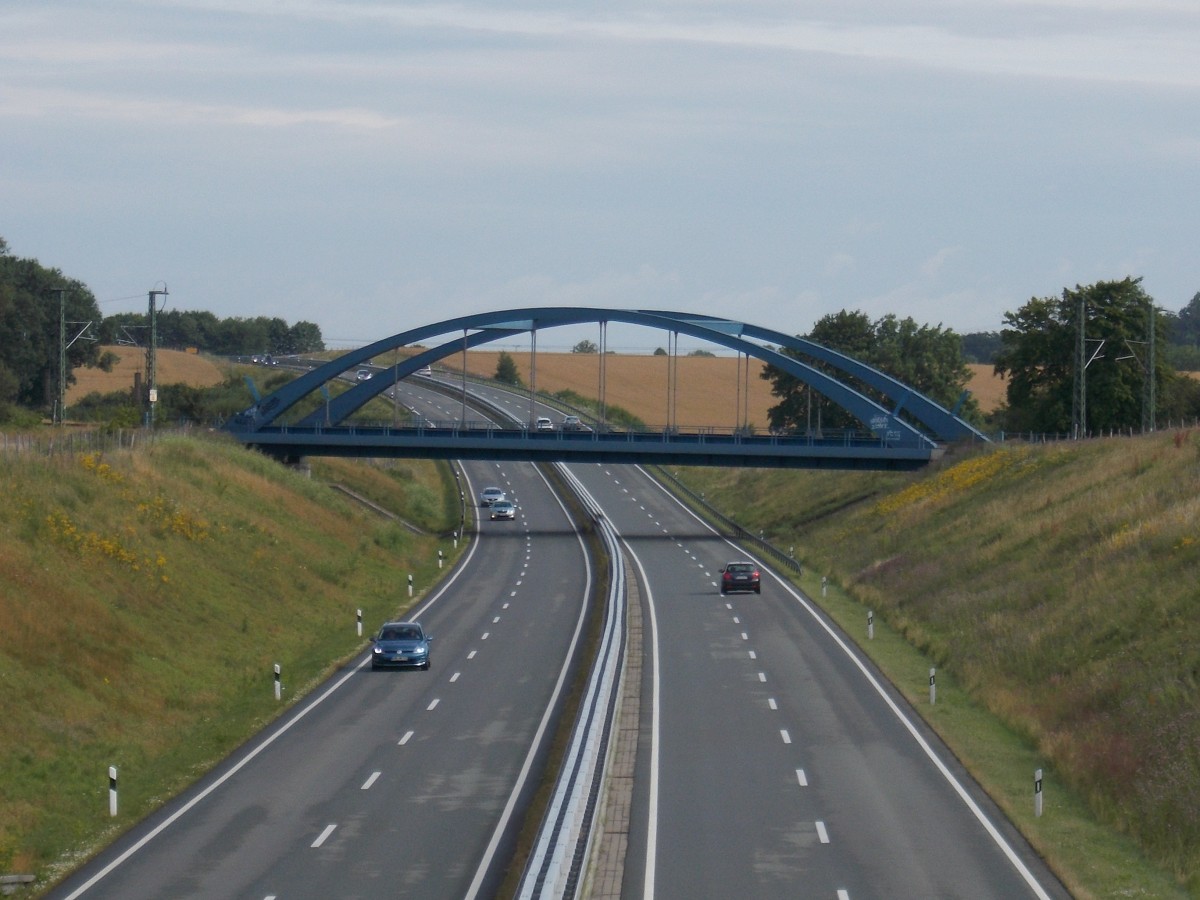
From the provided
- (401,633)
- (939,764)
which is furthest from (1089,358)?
(939,764)

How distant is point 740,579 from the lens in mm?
60094

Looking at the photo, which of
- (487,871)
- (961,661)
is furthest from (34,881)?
(961,661)

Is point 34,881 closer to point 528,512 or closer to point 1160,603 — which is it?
point 1160,603

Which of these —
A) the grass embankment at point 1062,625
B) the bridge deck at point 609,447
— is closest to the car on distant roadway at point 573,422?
the bridge deck at point 609,447

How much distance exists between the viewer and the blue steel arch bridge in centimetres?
8369

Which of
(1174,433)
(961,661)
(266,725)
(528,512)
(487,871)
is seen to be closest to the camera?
(487,871)

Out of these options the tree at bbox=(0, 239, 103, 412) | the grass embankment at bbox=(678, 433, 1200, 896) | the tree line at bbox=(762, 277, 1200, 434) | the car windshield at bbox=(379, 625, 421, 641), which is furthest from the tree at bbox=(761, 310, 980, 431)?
the car windshield at bbox=(379, 625, 421, 641)

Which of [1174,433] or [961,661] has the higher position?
[1174,433]

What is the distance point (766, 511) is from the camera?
9806 centimetres

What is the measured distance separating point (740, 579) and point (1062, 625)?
Result: 20137 mm

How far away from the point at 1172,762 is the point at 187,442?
5464 cm

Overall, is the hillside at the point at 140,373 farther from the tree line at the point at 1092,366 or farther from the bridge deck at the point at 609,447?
the tree line at the point at 1092,366

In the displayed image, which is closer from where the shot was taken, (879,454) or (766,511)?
(879,454)

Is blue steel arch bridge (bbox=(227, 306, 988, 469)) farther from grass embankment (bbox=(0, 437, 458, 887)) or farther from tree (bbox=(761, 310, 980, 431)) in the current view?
tree (bbox=(761, 310, 980, 431))
